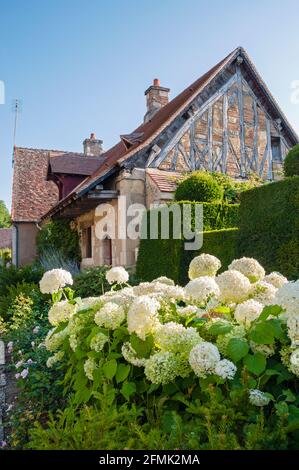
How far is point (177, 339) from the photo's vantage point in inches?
77.5

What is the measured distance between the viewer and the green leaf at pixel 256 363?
173cm

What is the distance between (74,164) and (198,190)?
7.79 m

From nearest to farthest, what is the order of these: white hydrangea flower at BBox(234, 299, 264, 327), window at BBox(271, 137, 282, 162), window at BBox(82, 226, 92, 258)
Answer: white hydrangea flower at BBox(234, 299, 264, 327)
window at BBox(271, 137, 282, 162)
window at BBox(82, 226, 92, 258)

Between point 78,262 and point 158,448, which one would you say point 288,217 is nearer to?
point 158,448

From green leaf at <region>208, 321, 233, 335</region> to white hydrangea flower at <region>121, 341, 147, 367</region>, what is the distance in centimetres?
38

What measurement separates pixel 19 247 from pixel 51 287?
16.3 metres

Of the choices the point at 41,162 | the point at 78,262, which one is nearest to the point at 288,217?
the point at 78,262

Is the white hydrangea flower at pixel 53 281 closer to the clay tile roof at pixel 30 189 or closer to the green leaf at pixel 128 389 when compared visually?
the green leaf at pixel 128 389

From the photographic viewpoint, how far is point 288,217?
19.6 ft

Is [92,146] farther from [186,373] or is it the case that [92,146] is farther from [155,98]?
[186,373]

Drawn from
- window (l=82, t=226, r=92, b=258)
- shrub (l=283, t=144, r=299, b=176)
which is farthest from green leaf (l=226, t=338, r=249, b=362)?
window (l=82, t=226, r=92, b=258)

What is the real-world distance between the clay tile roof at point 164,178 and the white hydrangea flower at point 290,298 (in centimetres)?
874

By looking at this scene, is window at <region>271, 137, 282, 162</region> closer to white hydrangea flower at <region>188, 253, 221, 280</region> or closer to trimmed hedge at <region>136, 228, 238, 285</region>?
trimmed hedge at <region>136, 228, 238, 285</region>

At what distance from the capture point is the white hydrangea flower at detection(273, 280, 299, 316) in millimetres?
1771
